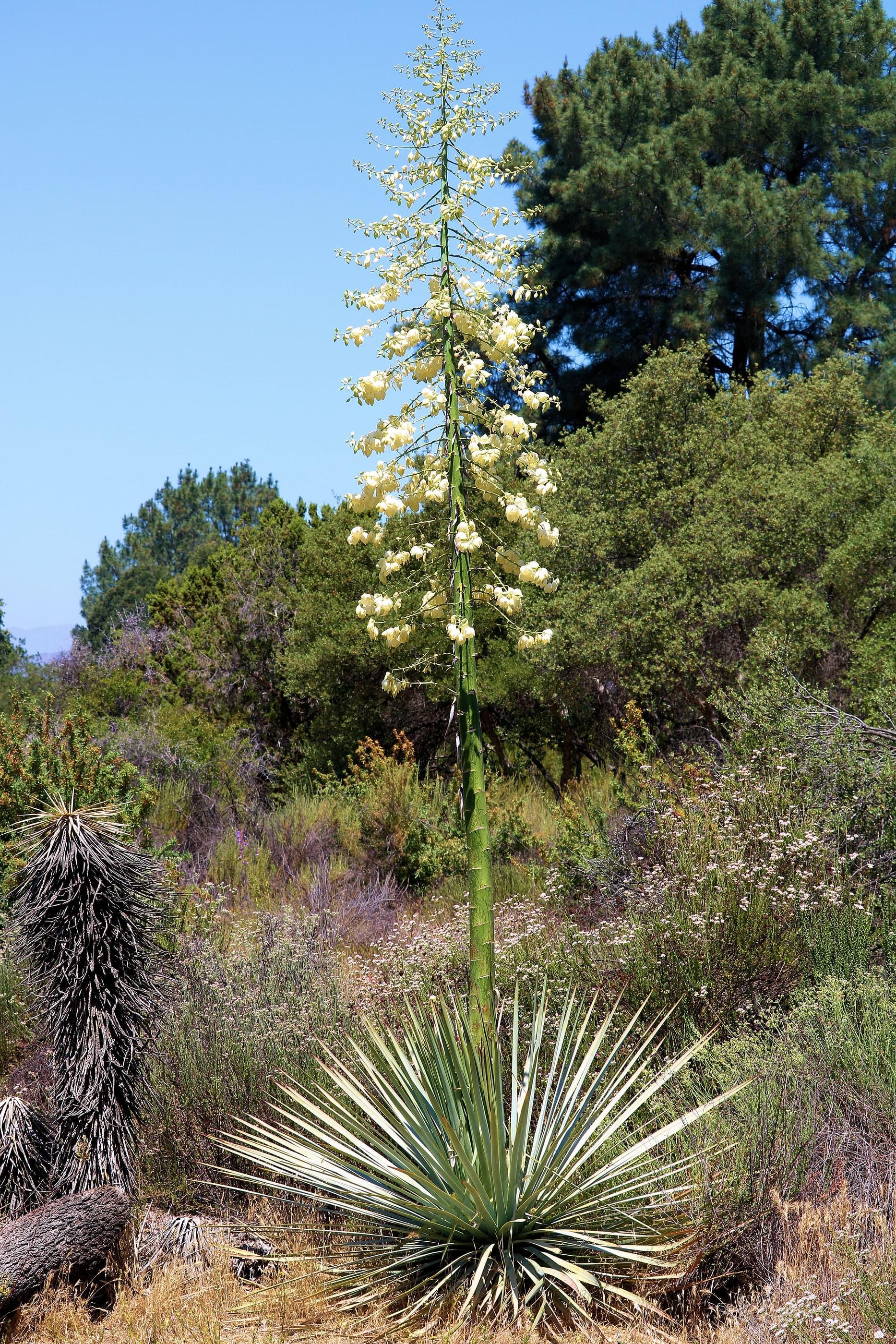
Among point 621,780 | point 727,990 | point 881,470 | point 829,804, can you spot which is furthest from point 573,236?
→ point 727,990

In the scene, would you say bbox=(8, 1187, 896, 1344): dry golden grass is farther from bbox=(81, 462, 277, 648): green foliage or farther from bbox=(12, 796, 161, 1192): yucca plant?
bbox=(81, 462, 277, 648): green foliage

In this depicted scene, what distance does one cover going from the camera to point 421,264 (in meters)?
4.24

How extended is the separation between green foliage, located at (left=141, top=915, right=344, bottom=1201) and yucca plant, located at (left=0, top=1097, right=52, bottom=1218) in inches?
17.2

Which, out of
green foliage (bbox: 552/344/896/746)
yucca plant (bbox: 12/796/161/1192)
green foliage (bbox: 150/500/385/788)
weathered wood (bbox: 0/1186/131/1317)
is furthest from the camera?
green foliage (bbox: 150/500/385/788)

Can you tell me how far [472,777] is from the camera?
4.02m

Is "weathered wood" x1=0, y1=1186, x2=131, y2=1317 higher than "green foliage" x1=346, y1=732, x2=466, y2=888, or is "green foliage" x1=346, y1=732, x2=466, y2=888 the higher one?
"green foliage" x1=346, y1=732, x2=466, y2=888

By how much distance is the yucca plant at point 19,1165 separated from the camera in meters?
5.02

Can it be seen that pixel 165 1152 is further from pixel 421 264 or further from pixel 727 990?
pixel 421 264

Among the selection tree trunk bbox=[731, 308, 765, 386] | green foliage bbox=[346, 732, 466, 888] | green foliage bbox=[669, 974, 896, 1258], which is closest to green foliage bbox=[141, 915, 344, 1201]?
green foliage bbox=[669, 974, 896, 1258]

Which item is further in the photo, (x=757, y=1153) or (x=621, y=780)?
(x=621, y=780)

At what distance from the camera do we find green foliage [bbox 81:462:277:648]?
41469 mm

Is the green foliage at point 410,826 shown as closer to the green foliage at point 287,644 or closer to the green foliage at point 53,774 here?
the green foliage at point 53,774

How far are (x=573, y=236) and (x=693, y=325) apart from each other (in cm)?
271

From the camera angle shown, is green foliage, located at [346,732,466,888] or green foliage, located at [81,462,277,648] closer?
green foliage, located at [346,732,466,888]
